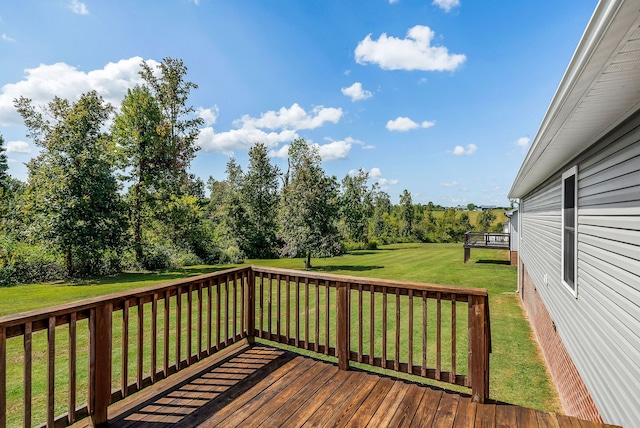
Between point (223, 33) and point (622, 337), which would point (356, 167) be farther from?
point (622, 337)

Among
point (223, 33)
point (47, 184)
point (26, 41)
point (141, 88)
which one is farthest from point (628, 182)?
point (141, 88)

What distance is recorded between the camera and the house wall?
6.39 feet

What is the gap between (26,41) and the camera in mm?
9328

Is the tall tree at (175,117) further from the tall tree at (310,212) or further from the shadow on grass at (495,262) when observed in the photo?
the shadow on grass at (495,262)

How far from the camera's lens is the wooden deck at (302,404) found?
238 cm

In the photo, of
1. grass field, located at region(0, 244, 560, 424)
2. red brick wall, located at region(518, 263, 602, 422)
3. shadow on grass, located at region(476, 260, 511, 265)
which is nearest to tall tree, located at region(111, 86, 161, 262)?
grass field, located at region(0, 244, 560, 424)

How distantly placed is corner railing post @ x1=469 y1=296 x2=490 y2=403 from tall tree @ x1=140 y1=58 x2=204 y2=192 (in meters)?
17.3

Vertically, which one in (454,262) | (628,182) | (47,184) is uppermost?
(47,184)

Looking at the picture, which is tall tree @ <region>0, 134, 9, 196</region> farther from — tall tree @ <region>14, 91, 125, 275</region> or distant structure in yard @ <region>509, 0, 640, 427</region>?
distant structure in yard @ <region>509, 0, 640, 427</region>

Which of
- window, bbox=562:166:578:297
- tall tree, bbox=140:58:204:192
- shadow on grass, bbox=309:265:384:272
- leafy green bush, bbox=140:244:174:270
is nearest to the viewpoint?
window, bbox=562:166:578:297

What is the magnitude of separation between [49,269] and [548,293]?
52.3 feet

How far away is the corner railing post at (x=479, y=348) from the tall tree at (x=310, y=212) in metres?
12.8

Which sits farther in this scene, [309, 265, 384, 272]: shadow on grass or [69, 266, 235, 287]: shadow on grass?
[309, 265, 384, 272]: shadow on grass

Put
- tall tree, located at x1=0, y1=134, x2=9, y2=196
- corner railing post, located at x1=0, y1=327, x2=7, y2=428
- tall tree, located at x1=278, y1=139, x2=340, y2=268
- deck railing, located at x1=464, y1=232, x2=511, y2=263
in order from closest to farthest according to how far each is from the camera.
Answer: corner railing post, located at x1=0, y1=327, x2=7, y2=428 < tall tree, located at x1=278, y1=139, x2=340, y2=268 < deck railing, located at x1=464, y1=232, x2=511, y2=263 < tall tree, located at x1=0, y1=134, x2=9, y2=196
